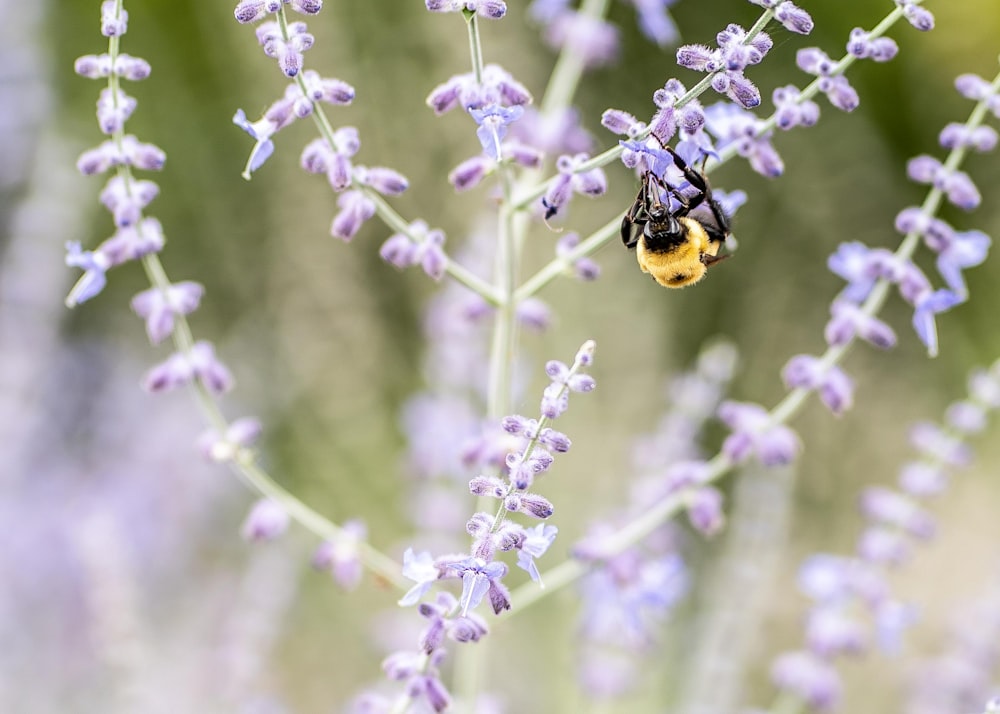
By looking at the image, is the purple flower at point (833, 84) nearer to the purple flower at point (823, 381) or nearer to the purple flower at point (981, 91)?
the purple flower at point (981, 91)

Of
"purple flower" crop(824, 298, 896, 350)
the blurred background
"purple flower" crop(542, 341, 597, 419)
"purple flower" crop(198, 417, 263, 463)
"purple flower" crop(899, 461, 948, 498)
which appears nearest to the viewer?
"purple flower" crop(542, 341, 597, 419)

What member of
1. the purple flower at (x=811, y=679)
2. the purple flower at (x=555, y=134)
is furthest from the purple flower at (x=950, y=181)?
the purple flower at (x=811, y=679)

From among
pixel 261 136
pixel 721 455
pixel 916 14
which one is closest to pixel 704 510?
pixel 721 455

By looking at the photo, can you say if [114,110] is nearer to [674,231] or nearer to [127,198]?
[127,198]

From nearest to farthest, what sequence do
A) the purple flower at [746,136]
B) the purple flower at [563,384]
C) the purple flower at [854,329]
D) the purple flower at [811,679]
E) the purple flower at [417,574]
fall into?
1. the purple flower at [563,384]
2. the purple flower at [417,574]
3. the purple flower at [746,136]
4. the purple flower at [854,329]
5. the purple flower at [811,679]

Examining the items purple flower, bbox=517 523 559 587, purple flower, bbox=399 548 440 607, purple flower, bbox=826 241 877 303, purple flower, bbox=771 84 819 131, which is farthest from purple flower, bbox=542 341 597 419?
purple flower, bbox=826 241 877 303

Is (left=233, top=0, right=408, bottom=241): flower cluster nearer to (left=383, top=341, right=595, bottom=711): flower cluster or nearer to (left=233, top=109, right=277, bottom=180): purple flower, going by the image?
(left=233, top=109, right=277, bottom=180): purple flower

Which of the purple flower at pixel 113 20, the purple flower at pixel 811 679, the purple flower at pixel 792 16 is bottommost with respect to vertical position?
the purple flower at pixel 811 679
